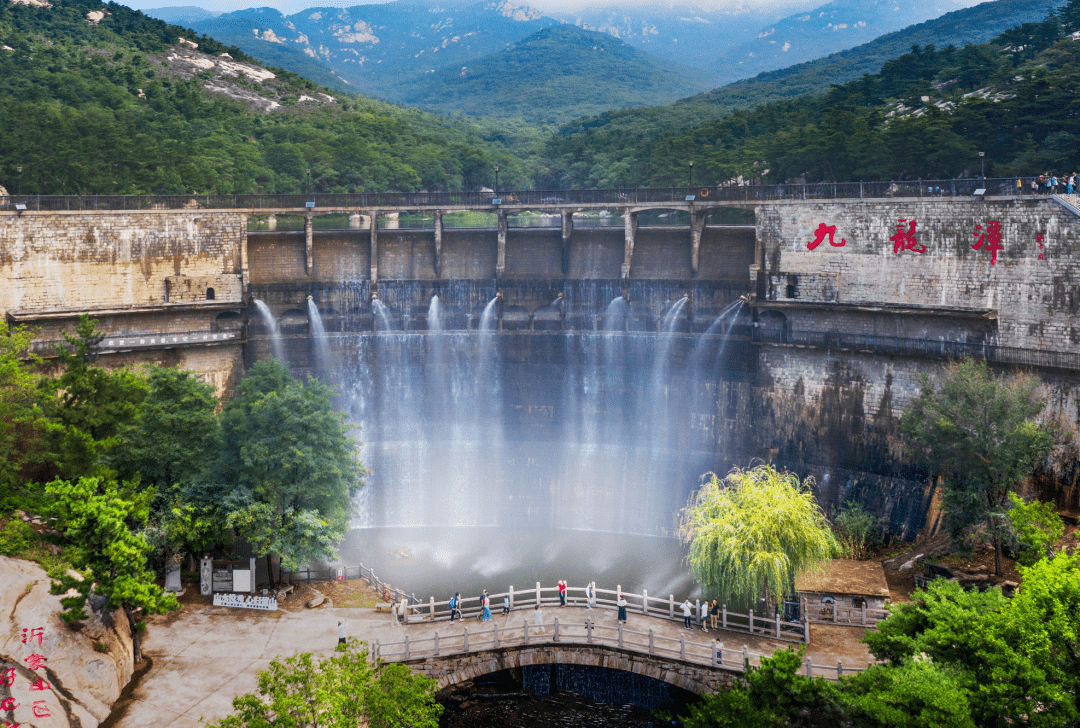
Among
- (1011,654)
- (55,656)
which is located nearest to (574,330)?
(55,656)

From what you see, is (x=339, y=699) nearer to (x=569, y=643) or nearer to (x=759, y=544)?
(x=569, y=643)

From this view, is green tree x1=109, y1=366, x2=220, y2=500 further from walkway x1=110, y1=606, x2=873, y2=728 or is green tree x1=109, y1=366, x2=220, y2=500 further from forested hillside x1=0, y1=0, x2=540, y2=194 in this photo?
forested hillside x1=0, y1=0, x2=540, y2=194

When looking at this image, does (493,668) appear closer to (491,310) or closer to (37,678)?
(37,678)

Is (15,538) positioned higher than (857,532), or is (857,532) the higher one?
(15,538)

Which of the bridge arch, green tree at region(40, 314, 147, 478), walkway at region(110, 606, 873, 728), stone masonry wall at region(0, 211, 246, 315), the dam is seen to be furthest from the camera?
stone masonry wall at region(0, 211, 246, 315)

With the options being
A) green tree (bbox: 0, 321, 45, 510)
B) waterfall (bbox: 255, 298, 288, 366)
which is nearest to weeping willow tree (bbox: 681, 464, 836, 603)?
green tree (bbox: 0, 321, 45, 510)

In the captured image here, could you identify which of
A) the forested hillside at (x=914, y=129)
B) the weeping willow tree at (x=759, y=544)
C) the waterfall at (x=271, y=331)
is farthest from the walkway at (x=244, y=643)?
the forested hillside at (x=914, y=129)

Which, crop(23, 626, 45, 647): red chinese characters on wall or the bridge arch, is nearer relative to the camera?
crop(23, 626, 45, 647): red chinese characters on wall
